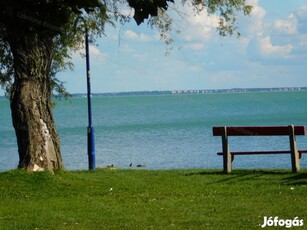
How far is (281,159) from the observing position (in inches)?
1072

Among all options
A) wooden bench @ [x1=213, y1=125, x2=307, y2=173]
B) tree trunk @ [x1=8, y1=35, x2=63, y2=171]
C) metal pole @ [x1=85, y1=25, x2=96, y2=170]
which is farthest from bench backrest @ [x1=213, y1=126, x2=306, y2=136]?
metal pole @ [x1=85, y1=25, x2=96, y2=170]

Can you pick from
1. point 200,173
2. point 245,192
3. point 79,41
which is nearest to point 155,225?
point 245,192

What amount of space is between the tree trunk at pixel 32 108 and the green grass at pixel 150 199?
21.2 inches

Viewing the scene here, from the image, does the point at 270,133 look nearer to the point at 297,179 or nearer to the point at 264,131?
the point at 264,131

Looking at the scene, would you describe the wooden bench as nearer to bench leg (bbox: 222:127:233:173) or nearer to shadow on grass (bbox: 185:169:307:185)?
bench leg (bbox: 222:127:233:173)

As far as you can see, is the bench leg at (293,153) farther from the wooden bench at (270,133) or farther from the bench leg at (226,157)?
the bench leg at (226,157)

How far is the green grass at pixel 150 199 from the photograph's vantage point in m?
9.98

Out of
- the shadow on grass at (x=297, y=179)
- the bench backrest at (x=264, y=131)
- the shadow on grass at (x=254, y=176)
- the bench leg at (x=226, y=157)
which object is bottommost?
the shadow on grass at (x=254, y=176)

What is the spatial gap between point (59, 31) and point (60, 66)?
17.6 metres

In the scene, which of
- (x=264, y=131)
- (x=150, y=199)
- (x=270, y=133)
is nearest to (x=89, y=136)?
(x=264, y=131)

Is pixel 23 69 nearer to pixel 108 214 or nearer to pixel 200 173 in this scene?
pixel 200 173

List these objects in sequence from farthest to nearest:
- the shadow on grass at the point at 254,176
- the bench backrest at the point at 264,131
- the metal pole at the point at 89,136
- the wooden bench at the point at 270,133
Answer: the metal pole at the point at 89,136 < the bench backrest at the point at 264,131 < the wooden bench at the point at 270,133 < the shadow on grass at the point at 254,176

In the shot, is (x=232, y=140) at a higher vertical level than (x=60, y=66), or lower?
lower

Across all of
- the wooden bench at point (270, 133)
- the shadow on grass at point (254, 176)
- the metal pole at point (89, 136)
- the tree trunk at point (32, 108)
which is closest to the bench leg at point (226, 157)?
the wooden bench at point (270, 133)
